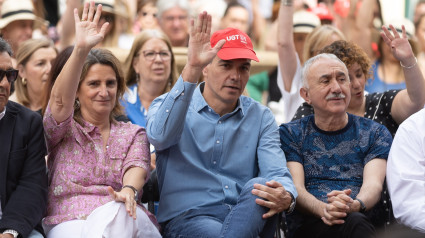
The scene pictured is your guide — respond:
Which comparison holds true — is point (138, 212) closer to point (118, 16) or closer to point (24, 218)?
point (24, 218)

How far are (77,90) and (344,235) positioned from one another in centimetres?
165

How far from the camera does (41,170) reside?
13.5 feet

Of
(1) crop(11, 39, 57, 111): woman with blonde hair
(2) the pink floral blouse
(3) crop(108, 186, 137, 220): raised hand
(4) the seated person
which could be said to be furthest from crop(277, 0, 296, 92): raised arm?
(3) crop(108, 186, 137, 220): raised hand

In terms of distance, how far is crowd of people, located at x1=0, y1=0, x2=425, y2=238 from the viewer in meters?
4.02

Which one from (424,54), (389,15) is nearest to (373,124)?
(424,54)

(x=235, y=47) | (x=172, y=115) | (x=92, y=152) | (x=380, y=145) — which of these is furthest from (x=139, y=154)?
(x=380, y=145)

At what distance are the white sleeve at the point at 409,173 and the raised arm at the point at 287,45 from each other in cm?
154

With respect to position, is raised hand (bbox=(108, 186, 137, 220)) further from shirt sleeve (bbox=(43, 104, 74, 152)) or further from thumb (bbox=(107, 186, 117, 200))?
shirt sleeve (bbox=(43, 104, 74, 152))

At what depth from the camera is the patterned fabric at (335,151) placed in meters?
4.43

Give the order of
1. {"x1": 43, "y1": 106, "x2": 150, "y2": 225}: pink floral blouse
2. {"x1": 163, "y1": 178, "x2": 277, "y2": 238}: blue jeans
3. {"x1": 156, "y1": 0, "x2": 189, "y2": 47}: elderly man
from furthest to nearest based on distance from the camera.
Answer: {"x1": 156, "y1": 0, "x2": 189, "y2": 47}: elderly man < {"x1": 43, "y1": 106, "x2": 150, "y2": 225}: pink floral blouse < {"x1": 163, "y1": 178, "x2": 277, "y2": 238}: blue jeans

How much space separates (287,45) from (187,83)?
1.68 metres

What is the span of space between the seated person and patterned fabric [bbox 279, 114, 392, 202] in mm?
883

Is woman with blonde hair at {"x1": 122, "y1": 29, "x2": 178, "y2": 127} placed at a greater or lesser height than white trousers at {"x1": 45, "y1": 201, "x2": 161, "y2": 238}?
greater

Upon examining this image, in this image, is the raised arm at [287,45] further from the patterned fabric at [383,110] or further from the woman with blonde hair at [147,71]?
the woman with blonde hair at [147,71]
